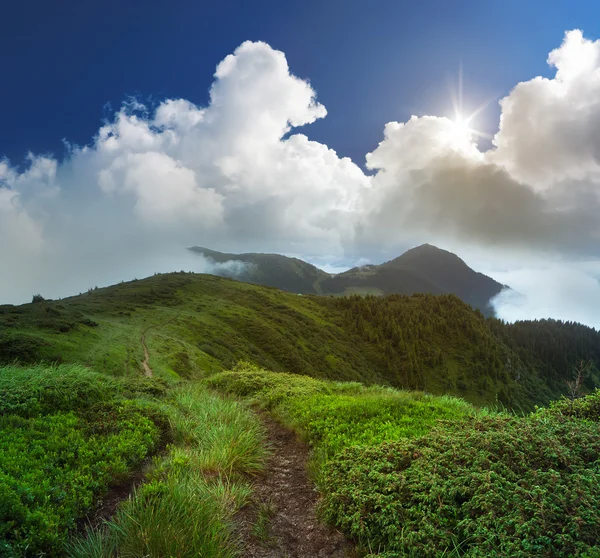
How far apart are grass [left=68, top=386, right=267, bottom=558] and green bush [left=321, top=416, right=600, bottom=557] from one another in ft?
5.79

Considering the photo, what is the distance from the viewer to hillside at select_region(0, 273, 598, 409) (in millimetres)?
31453

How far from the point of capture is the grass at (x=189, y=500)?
468 centimetres

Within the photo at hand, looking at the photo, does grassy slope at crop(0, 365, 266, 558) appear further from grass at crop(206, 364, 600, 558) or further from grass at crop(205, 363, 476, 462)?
grass at crop(205, 363, 476, 462)

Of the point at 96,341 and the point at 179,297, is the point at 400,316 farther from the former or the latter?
the point at 96,341

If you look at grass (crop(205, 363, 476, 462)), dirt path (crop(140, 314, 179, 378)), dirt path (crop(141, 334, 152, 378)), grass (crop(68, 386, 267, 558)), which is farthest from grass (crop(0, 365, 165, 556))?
dirt path (crop(141, 334, 152, 378))

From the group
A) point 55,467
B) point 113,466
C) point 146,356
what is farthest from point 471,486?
point 146,356

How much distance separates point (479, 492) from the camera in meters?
5.08

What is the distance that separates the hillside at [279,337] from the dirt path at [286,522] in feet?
18.0

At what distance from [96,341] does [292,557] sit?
107ft

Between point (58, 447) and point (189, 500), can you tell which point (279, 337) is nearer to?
point (58, 447)

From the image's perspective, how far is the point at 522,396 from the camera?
14288 centimetres

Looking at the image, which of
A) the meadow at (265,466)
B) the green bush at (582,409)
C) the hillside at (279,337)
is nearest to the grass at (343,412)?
the meadow at (265,466)

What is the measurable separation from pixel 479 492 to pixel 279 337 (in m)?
78.1

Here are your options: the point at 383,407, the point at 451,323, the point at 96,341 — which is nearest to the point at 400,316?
the point at 451,323
